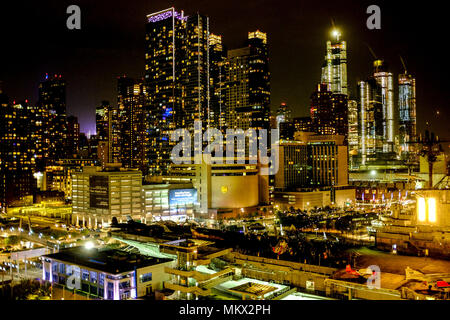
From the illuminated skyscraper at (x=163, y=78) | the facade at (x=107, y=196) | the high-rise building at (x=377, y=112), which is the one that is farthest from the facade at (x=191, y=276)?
the high-rise building at (x=377, y=112)

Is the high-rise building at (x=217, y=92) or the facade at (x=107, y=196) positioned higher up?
the high-rise building at (x=217, y=92)

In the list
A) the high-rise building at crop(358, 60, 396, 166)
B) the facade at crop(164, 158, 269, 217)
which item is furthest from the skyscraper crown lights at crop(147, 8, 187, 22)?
the high-rise building at crop(358, 60, 396, 166)

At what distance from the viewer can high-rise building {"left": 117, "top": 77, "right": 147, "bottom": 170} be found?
8511 centimetres

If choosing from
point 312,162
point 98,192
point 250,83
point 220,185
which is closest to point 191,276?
point 98,192

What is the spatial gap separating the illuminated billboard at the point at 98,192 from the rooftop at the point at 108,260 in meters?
17.1

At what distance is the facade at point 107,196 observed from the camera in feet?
117

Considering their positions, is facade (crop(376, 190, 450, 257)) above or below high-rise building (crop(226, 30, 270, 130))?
below

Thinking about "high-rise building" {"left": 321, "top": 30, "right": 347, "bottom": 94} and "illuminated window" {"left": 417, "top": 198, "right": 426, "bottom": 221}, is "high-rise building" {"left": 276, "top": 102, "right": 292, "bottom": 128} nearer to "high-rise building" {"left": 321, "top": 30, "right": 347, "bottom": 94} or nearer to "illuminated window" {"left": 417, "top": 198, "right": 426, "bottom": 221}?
"high-rise building" {"left": 321, "top": 30, "right": 347, "bottom": 94}

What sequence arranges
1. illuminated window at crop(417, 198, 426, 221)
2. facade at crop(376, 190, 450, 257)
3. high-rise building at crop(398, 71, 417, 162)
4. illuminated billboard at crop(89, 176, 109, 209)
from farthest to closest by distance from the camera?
high-rise building at crop(398, 71, 417, 162)
illuminated billboard at crop(89, 176, 109, 209)
illuminated window at crop(417, 198, 426, 221)
facade at crop(376, 190, 450, 257)

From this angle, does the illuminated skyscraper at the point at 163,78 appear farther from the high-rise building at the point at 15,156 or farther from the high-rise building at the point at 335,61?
the high-rise building at the point at 335,61

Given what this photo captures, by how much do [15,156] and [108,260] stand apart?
52.9m

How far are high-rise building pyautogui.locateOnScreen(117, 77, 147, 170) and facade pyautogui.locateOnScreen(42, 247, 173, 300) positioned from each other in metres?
64.0

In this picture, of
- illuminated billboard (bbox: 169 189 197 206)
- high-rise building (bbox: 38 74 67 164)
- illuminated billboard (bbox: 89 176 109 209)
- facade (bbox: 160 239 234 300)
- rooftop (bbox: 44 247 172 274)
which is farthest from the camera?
high-rise building (bbox: 38 74 67 164)

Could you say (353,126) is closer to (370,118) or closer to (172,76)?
(370,118)
